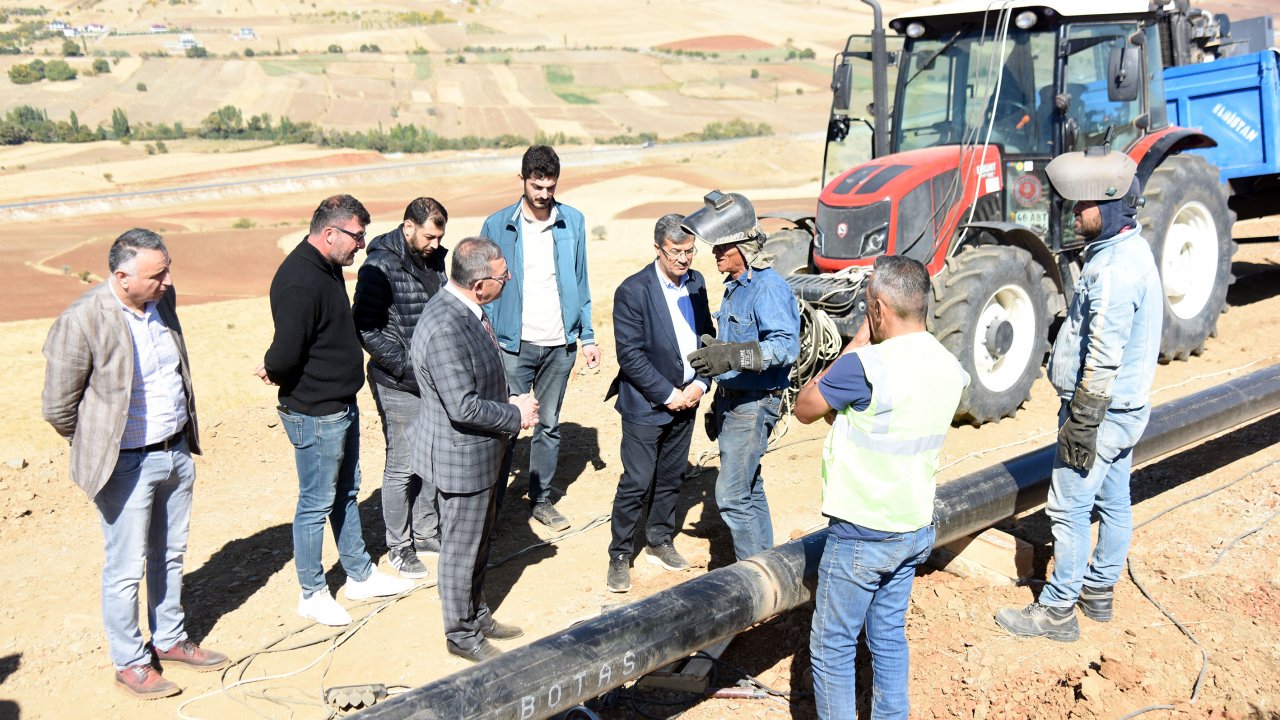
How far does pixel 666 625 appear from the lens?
3.95 metres

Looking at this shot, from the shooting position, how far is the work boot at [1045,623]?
4.64 metres

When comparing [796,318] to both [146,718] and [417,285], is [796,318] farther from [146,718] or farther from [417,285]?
[146,718]

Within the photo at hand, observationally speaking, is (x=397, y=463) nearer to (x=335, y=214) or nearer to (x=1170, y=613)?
(x=335, y=214)

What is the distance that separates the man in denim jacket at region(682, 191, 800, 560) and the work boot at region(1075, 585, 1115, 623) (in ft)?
4.93

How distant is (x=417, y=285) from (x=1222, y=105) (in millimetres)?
7929

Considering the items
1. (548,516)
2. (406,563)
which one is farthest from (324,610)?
(548,516)

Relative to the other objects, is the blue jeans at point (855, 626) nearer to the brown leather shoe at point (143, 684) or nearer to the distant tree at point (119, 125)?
the brown leather shoe at point (143, 684)

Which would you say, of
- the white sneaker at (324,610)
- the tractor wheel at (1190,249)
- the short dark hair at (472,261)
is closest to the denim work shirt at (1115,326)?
the short dark hair at (472,261)

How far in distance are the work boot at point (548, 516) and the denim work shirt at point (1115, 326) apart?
121 inches

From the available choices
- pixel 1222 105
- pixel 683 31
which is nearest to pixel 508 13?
pixel 683 31

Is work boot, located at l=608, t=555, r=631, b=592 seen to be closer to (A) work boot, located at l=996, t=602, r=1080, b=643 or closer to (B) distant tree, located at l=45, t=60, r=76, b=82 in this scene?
(A) work boot, located at l=996, t=602, r=1080, b=643

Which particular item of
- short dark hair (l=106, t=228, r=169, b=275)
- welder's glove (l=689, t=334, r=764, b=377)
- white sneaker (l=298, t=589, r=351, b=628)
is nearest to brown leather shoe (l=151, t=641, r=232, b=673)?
white sneaker (l=298, t=589, r=351, b=628)

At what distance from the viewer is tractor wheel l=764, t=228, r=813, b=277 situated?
8.25 metres

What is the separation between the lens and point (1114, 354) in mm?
4336
